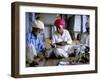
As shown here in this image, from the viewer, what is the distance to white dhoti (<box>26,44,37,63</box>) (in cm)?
175

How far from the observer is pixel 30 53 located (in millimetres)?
1754

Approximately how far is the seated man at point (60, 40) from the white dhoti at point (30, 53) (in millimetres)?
163

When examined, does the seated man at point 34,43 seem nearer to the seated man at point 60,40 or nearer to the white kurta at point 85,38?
the seated man at point 60,40

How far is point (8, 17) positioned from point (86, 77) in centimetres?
79

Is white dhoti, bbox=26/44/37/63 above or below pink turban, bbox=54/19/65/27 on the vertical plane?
below

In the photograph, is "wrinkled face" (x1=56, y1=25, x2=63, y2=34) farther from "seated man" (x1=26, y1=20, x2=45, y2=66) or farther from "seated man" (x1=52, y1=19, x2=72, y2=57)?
"seated man" (x1=26, y1=20, x2=45, y2=66)

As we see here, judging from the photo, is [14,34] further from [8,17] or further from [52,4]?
[52,4]

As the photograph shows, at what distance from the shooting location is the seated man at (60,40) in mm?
1834

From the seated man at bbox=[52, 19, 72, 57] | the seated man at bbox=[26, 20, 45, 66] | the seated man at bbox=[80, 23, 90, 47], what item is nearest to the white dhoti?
the seated man at bbox=[26, 20, 45, 66]

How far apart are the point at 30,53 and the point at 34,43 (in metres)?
0.08

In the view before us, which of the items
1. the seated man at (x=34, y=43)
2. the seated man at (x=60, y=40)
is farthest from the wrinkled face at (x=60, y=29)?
the seated man at (x=34, y=43)

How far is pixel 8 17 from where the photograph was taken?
5.61 ft

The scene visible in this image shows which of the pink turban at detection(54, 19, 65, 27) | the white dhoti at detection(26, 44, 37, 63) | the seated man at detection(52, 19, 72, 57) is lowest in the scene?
the white dhoti at detection(26, 44, 37, 63)

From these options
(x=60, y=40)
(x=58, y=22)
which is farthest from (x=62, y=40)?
(x=58, y=22)
